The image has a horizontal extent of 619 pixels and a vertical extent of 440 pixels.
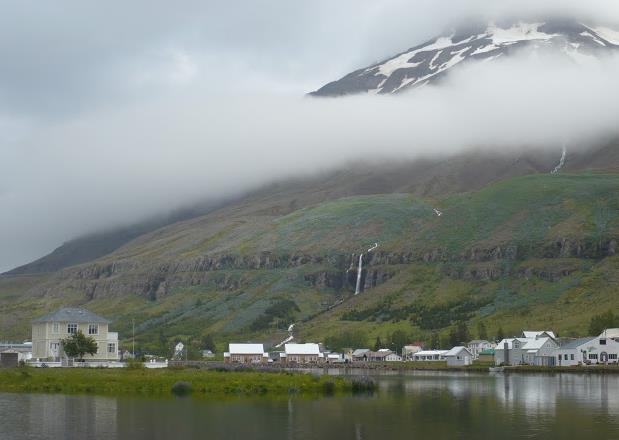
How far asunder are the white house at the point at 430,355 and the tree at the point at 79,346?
8501cm

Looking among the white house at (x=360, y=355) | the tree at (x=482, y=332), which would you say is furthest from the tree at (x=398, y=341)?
the tree at (x=482, y=332)

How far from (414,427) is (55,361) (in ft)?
223

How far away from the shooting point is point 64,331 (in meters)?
115

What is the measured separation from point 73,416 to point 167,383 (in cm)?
2126

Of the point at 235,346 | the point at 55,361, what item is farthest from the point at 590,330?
the point at 55,361

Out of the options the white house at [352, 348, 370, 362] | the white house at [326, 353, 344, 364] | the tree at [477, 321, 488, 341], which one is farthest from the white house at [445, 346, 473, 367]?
the white house at [326, 353, 344, 364]

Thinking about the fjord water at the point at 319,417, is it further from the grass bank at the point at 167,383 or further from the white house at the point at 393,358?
the white house at the point at 393,358

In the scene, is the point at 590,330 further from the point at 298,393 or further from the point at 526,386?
the point at 298,393

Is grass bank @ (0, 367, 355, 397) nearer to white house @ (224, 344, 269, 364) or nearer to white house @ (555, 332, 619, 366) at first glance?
Answer: white house @ (555, 332, 619, 366)

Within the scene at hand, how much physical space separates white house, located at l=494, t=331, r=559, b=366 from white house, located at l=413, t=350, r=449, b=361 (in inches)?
691

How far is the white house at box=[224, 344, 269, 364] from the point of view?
17900 centimetres

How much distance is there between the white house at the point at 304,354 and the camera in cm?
18238

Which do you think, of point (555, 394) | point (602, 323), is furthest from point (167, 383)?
point (602, 323)

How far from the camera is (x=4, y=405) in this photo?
208 feet
